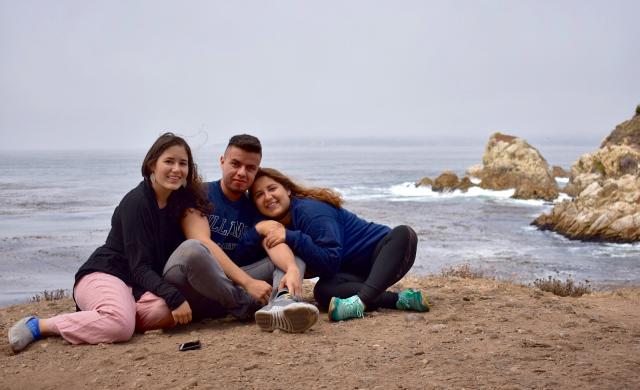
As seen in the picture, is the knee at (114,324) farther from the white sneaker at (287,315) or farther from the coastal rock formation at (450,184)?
the coastal rock formation at (450,184)

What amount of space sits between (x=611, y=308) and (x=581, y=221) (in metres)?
20.0

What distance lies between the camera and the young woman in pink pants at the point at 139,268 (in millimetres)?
5422

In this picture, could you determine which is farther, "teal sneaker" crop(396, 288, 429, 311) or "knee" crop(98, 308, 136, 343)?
"teal sneaker" crop(396, 288, 429, 311)

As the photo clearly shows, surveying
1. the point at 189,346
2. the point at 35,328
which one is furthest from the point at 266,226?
the point at 35,328

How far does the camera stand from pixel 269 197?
236 inches

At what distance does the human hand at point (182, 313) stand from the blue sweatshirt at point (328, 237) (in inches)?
37.1

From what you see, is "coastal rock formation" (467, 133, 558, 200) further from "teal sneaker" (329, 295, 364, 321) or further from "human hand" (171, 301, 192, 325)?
"human hand" (171, 301, 192, 325)

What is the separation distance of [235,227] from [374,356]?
1.78 m

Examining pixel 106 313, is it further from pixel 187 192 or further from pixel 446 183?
pixel 446 183

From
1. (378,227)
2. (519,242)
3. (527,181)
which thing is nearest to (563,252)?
(519,242)

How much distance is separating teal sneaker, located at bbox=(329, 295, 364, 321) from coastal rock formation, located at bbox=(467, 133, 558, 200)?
38.6 metres

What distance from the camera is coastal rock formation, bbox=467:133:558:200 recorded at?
43438 mm

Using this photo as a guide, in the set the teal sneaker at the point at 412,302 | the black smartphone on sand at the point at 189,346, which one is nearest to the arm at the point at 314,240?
the teal sneaker at the point at 412,302

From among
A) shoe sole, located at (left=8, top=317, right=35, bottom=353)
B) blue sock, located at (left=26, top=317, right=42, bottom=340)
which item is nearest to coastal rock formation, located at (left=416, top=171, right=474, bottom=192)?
blue sock, located at (left=26, top=317, right=42, bottom=340)
